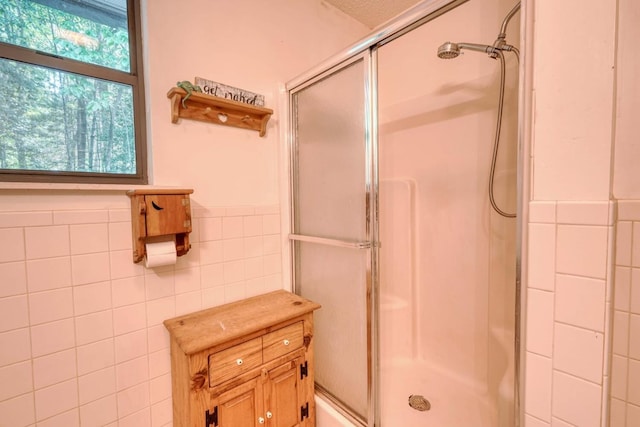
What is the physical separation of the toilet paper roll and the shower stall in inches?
27.1

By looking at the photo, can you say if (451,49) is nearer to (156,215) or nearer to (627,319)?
(627,319)

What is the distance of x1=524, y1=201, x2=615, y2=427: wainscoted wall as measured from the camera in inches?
26.7

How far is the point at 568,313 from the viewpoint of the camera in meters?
0.72

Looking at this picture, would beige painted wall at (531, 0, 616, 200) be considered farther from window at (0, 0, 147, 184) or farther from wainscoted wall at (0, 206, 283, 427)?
window at (0, 0, 147, 184)

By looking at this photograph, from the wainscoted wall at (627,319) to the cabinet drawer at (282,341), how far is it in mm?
1107

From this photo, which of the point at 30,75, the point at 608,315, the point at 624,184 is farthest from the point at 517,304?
the point at 30,75

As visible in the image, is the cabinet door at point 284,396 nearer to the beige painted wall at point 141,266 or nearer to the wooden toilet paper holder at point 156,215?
the beige painted wall at point 141,266

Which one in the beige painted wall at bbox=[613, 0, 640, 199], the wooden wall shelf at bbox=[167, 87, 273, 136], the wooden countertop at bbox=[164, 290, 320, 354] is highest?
the wooden wall shelf at bbox=[167, 87, 273, 136]

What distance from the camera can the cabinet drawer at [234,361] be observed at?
1.11 meters

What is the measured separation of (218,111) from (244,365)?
1.24m

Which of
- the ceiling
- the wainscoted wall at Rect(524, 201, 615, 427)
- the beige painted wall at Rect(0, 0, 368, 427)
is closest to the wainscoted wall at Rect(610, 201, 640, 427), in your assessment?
the wainscoted wall at Rect(524, 201, 615, 427)

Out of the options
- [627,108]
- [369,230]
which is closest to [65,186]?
[369,230]

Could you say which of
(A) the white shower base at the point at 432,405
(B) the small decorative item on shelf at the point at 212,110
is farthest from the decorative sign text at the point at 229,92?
(A) the white shower base at the point at 432,405

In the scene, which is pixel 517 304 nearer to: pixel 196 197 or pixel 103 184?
pixel 196 197
